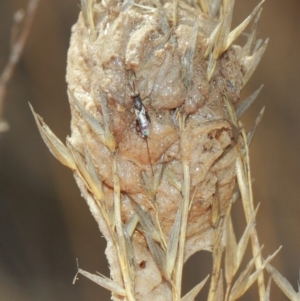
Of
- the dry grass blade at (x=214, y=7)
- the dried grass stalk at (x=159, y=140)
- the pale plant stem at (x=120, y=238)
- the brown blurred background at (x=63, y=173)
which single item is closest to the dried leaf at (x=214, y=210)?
the dried grass stalk at (x=159, y=140)

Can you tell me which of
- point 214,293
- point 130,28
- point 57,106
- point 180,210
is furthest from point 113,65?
point 57,106

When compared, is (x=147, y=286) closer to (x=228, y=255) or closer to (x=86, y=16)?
(x=228, y=255)

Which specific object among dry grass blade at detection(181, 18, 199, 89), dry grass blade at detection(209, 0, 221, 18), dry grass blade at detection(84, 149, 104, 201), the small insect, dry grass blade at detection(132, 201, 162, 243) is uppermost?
dry grass blade at detection(209, 0, 221, 18)

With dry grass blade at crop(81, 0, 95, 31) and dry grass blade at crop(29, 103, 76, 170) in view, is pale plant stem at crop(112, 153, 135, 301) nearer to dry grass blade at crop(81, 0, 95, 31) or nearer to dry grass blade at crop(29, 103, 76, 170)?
dry grass blade at crop(29, 103, 76, 170)

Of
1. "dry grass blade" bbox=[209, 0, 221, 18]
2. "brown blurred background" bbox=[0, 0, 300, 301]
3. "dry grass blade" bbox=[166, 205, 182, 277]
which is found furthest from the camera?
"brown blurred background" bbox=[0, 0, 300, 301]

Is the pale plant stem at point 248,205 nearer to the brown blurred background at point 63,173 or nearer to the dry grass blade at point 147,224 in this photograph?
the dry grass blade at point 147,224

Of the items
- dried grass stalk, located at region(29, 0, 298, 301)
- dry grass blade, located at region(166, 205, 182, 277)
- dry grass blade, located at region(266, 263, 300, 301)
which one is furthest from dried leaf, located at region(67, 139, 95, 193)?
dry grass blade, located at region(266, 263, 300, 301)
